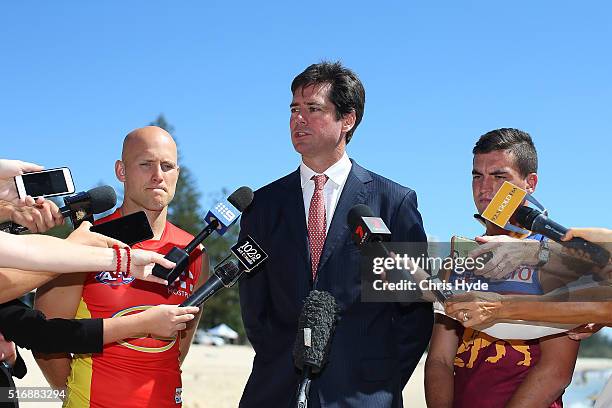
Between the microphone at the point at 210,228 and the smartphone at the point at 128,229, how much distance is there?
1.07 ft

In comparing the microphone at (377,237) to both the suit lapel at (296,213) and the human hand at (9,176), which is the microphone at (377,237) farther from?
the human hand at (9,176)

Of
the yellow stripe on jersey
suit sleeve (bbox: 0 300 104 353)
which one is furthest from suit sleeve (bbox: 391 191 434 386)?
the yellow stripe on jersey

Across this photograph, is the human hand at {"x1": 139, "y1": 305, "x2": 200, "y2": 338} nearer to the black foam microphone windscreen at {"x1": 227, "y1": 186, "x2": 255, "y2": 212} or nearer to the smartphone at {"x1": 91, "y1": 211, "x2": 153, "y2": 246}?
the smartphone at {"x1": 91, "y1": 211, "x2": 153, "y2": 246}

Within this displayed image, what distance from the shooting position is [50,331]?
416 cm

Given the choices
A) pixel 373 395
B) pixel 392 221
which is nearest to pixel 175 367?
pixel 373 395

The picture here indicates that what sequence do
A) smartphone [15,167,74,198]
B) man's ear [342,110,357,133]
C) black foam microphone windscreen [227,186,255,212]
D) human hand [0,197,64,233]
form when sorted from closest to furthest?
human hand [0,197,64,233]
smartphone [15,167,74,198]
black foam microphone windscreen [227,186,255,212]
man's ear [342,110,357,133]

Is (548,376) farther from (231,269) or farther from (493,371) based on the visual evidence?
(231,269)

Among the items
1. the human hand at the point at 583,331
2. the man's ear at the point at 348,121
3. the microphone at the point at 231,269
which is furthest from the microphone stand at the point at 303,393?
the man's ear at the point at 348,121

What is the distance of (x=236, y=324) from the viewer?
2261 inches

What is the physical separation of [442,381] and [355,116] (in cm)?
175

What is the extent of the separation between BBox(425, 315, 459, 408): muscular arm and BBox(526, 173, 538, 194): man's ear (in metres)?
0.93

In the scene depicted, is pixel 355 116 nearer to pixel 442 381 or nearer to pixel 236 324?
pixel 442 381

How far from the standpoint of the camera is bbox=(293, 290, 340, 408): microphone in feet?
11.8

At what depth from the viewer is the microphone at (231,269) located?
402cm
